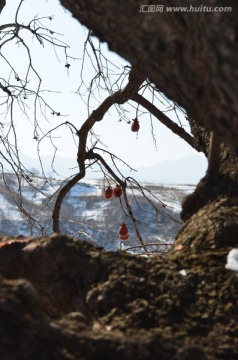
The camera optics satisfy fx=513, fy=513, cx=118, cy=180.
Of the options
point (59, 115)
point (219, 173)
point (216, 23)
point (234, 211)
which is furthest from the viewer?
point (59, 115)

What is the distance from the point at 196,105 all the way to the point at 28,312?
17.1 inches

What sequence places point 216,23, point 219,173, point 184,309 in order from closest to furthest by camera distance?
point 216,23, point 184,309, point 219,173

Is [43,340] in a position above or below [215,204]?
below

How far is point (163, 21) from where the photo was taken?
0.80 metres

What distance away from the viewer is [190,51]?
762 millimetres

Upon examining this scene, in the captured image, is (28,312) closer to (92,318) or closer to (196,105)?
(92,318)

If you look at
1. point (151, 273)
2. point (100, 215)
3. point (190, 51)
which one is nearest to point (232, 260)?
point (151, 273)

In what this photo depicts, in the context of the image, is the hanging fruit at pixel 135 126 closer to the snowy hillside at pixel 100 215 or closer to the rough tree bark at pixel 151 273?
the rough tree bark at pixel 151 273

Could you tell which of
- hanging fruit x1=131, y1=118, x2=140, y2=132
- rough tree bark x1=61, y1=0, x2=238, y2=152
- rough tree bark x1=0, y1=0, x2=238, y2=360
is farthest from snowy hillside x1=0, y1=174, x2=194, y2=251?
rough tree bark x1=61, y1=0, x2=238, y2=152

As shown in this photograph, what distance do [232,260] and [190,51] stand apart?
26.1 inches

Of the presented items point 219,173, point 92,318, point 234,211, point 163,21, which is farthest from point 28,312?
point 219,173

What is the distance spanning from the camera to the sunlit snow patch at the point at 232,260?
4.08ft

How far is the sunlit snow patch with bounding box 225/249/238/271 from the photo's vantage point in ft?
4.08

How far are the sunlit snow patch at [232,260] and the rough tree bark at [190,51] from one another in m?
0.49
